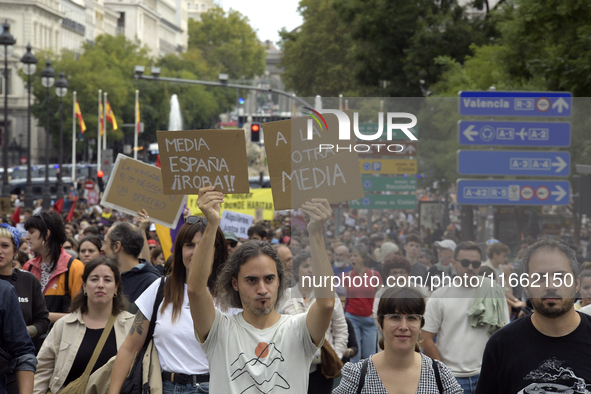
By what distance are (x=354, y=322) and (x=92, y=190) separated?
26397 millimetres

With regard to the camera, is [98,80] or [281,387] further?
[98,80]

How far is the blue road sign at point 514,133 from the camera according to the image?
5.32m

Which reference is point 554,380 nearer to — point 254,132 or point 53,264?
point 53,264

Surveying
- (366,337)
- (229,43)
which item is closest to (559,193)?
(366,337)

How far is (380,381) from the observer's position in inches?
157

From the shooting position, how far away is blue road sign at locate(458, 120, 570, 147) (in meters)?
5.32

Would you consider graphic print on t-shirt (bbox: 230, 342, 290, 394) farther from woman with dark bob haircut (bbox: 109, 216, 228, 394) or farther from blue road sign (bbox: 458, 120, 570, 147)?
blue road sign (bbox: 458, 120, 570, 147)

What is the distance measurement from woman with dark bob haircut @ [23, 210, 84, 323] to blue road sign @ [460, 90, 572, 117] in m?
3.18

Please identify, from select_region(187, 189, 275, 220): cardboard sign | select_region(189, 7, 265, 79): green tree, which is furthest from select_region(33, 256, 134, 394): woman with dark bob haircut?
select_region(189, 7, 265, 79): green tree

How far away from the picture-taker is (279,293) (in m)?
4.07

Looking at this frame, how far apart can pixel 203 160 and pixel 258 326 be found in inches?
42.2

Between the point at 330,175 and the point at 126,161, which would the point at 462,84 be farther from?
the point at 330,175

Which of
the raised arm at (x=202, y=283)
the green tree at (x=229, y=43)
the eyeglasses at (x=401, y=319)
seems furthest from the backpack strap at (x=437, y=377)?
the green tree at (x=229, y=43)

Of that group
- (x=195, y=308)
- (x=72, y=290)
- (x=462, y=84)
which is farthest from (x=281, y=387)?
(x=462, y=84)
